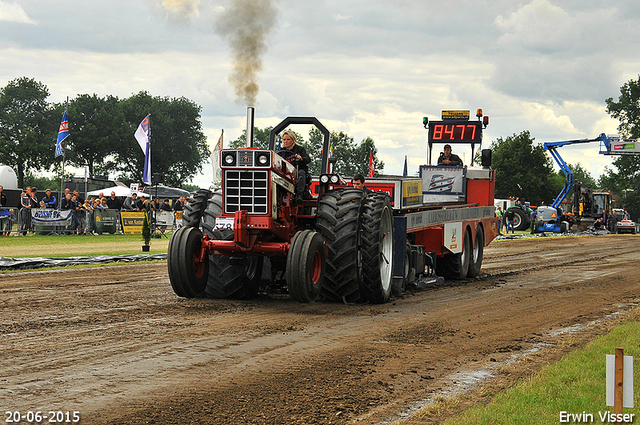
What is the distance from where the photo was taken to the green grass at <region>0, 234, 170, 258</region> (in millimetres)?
18281

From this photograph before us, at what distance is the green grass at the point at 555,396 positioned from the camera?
494cm

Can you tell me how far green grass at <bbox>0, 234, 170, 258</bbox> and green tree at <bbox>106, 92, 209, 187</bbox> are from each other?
2222 inches

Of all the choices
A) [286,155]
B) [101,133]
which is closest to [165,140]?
[101,133]

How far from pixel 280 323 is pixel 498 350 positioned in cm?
248

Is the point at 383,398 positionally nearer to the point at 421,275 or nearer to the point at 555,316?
the point at 555,316

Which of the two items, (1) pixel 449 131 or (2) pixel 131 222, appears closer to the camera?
(1) pixel 449 131

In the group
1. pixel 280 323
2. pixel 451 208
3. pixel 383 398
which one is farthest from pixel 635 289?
pixel 383 398

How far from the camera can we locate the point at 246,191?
30.3ft

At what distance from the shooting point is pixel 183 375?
226 inches

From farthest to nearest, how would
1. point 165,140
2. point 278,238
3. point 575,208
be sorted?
point 165,140
point 575,208
point 278,238

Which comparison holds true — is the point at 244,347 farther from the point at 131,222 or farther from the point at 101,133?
the point at 101,133

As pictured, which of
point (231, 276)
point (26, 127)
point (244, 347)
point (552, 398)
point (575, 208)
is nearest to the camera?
point (552, 398)

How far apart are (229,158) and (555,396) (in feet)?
17.1

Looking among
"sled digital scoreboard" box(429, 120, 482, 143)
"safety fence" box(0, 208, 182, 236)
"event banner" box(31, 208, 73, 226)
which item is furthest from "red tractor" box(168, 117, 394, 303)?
"event banner" box(31, 208, 73, 226)
